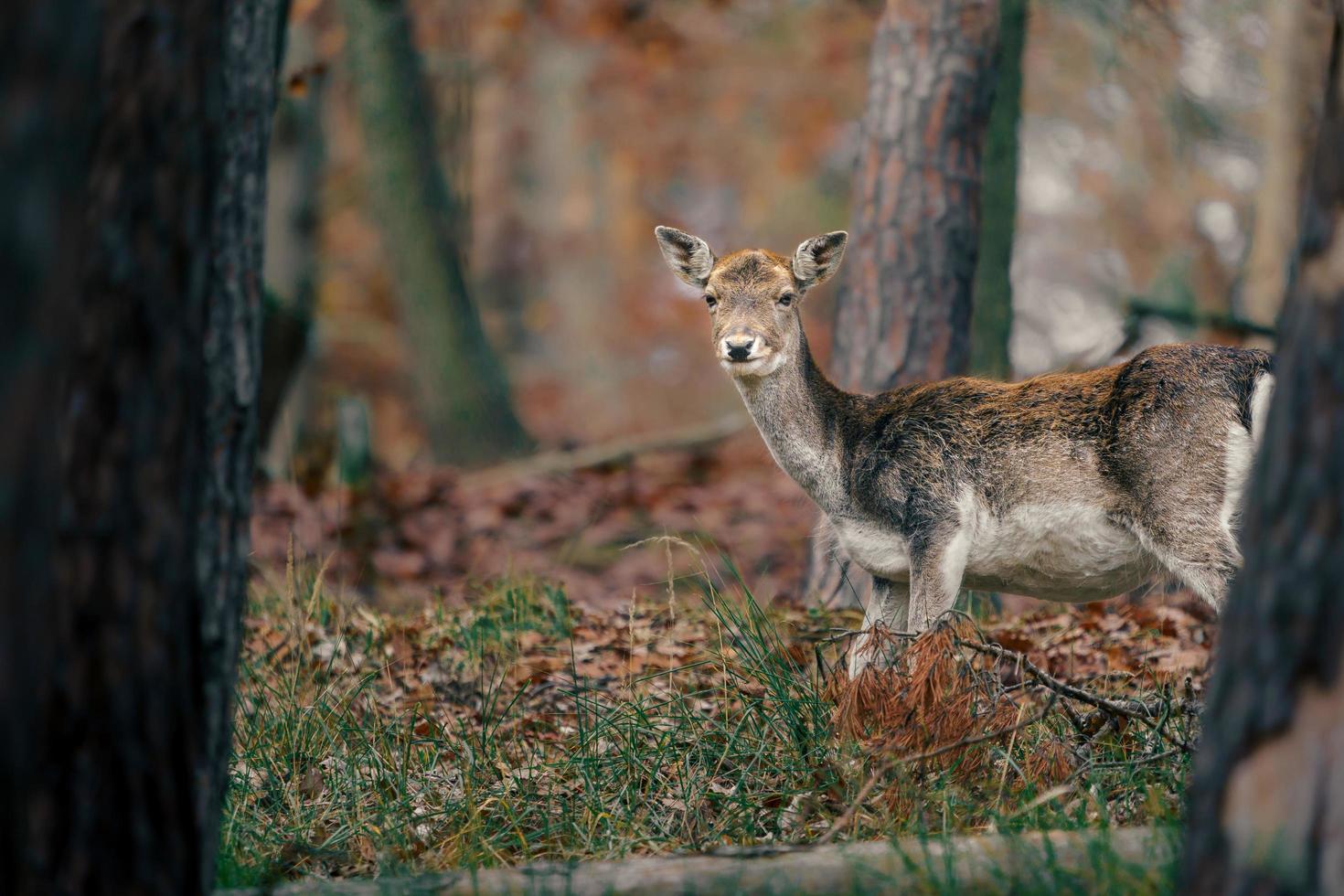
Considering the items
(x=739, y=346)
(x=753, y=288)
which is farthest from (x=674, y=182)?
(x=739, y=346)

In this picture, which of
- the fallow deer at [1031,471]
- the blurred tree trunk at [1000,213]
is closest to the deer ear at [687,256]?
the fallow deer at [1031,471]

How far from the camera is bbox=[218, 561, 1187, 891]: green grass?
4176mm

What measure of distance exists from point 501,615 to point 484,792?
2335 millimetres

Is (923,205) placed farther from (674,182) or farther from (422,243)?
(674,182)

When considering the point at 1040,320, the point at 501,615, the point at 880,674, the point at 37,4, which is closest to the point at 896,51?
the point at 501,615

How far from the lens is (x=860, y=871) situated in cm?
346

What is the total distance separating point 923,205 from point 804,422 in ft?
6.81

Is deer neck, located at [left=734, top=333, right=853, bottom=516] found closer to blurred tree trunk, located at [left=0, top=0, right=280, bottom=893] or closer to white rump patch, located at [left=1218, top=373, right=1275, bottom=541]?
white rump patch, located at [left=1218, top=373, right=1275, bottom=541]

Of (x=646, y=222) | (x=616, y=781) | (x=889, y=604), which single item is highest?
(x=646, y=222)

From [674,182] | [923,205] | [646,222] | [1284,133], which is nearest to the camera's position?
Answer: [923,205]

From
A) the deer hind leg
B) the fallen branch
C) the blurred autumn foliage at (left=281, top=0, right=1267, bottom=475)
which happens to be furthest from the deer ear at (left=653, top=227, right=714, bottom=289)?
the blurred autumn foliage at (left=281, top=0, right=1267, bottom=475)

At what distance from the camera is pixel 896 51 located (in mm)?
7949

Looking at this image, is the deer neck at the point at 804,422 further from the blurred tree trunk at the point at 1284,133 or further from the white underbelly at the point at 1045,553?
the blurred tree trunk at the point at 1284,133

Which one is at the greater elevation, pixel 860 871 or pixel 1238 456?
pixel 1238 456
